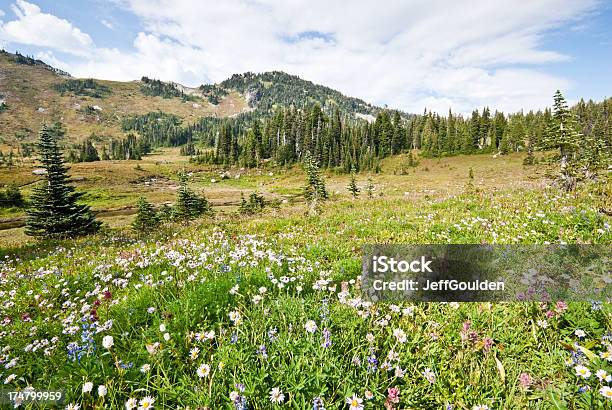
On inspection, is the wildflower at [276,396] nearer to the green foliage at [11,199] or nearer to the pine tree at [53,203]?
the pine tree at [53,203]

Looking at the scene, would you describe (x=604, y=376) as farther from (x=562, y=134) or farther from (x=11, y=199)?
(x=11, y=199)

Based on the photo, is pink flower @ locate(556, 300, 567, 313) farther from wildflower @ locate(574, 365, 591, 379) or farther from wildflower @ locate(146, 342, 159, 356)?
wildflower @ locate(146, 342, 159, 356)

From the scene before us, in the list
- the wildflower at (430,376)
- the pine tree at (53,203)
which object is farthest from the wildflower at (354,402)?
the pine tree at (53,203)

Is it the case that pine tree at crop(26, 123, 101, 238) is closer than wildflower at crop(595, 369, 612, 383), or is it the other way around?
wildflower at crop(595, 369, 612, 383)

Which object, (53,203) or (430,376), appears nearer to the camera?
(430,376)

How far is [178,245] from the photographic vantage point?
8.84 metres

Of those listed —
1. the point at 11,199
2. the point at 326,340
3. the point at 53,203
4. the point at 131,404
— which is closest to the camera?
the point at 131,404

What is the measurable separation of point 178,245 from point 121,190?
99.4 meters


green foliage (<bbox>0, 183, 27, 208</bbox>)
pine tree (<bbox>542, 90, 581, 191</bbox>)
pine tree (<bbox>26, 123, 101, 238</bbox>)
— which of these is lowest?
green foliage (<bbox>0, 183, 27, 208</bbox>)

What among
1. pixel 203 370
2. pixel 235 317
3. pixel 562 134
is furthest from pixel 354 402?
pixel 562 134

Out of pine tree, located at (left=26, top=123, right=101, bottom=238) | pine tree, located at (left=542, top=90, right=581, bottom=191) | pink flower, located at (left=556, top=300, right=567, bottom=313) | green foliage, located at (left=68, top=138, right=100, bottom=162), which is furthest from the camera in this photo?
green foliage, located at (left=68, top=138, right=100, bottom=162)

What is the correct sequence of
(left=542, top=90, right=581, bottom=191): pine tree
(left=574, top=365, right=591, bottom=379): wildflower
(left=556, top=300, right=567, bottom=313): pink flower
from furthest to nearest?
(left=542, top=90, right=581, bottom=191): pine tree < (left=556, top=300, right=567, bottom=313): pink flower < (left=574, top=365, right=591, bottom=379): wildflower

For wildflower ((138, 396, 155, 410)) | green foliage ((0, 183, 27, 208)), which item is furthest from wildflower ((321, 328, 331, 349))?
green foliage ((0, 183, 27, 208))

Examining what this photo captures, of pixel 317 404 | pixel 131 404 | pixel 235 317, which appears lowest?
pixel 131 404
